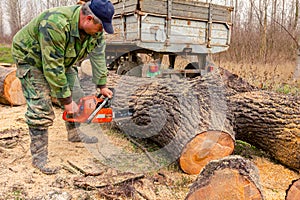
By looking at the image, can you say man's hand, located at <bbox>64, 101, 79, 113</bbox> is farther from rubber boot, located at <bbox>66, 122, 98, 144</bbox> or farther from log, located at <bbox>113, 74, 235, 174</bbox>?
log, located at <bbox>113, 74, 235, 174</bbox>

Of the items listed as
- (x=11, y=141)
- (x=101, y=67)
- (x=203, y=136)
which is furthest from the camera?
(x=11, y=141)

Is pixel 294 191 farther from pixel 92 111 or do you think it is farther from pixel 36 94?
pixel 36 94

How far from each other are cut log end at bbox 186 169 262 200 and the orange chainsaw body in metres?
1.57

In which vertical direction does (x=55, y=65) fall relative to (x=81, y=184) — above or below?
above

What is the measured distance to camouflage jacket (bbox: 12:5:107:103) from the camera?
239 cm

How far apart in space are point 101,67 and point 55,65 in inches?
27.8

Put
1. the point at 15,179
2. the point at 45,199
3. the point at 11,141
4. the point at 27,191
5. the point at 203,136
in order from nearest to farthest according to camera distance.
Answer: the point at 45,199, the point at 27,191, the point at 15,179, the point at 203,136, the point at 11,141

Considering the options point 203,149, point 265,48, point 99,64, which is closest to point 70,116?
point 99,64

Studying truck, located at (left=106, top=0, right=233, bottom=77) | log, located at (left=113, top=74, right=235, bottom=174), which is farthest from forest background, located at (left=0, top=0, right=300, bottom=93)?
log, located at (left=113, top=74, right=235, bottom=174)

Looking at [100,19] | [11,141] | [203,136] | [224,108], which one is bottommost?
[11,141]

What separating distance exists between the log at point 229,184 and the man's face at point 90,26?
5.04 ft

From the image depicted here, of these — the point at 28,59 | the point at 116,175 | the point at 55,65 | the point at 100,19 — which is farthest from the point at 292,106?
the point at 28,59

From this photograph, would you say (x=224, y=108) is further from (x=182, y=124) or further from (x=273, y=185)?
(x=273, y=185)

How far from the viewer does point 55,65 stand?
8.05ft
